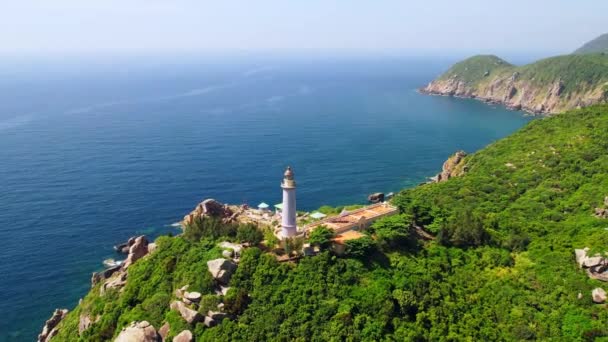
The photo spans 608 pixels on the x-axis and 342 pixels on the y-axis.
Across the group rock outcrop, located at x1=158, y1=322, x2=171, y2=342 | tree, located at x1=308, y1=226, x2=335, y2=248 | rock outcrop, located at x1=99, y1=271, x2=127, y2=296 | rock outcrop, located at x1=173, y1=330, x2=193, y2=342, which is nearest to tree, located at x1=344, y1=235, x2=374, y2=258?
tree, located at x1=308, y1=226, x2=335, y2=248

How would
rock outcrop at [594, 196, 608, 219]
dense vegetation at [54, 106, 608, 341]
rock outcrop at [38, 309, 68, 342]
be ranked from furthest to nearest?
1. rock outcrop at [594, 196, 608, 219]
2. rock outcrop at [38, 309, 68, 342]
3. dense vegetation at [54, 106, 608, 341]

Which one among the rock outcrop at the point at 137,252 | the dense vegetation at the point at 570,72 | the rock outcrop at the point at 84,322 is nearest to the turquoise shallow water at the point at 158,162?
the rock outcrop at the point at 137,252

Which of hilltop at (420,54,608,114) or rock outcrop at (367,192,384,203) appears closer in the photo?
rock outcrop at (367,192,384,203)

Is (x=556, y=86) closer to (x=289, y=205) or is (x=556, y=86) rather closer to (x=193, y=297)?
(x=289, y=205)

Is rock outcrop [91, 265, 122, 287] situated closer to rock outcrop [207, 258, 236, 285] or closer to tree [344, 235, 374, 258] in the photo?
rock outcrop [207, 258, 236, 285]

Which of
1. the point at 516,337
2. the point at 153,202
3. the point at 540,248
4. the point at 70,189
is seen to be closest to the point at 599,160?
the point at 540,248

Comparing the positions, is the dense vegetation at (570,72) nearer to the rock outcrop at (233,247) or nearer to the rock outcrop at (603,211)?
the rock outcrop at (603,211)

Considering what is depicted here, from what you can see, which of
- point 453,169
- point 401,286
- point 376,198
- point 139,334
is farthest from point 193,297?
point 453,169
